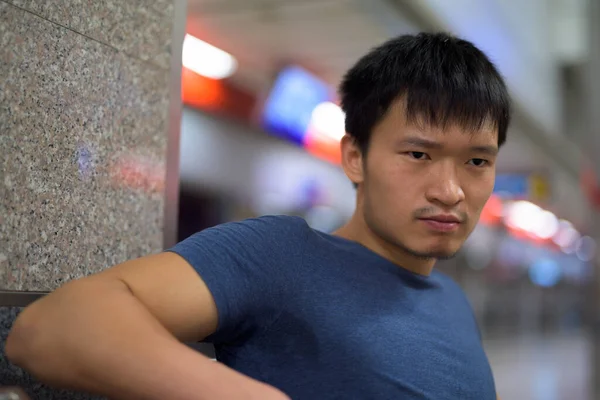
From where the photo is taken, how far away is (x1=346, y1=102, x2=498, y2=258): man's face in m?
1.23

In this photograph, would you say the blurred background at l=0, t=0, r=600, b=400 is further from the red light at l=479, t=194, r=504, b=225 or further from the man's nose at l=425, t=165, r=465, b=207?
the man's nose at l=425, t=165, r=465, b=207

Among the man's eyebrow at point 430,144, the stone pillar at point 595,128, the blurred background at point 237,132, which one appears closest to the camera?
the blurred background at point 237,132

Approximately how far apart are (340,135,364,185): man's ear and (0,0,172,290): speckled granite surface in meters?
0.39

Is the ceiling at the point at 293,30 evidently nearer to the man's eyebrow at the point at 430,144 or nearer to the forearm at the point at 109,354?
the man's eyebrow at the point at 430,144

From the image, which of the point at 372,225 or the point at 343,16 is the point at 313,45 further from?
the point at 372,225

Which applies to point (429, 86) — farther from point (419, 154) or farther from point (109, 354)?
point (109, 354)

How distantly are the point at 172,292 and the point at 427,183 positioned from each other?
0.57 metres

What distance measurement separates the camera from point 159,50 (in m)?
1.41

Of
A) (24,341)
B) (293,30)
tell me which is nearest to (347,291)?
(24,341)

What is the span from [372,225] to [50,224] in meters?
0.60

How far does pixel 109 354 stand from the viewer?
30.0 inches

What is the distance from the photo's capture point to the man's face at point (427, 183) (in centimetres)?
123

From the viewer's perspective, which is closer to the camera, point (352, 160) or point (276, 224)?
point (276, 224)

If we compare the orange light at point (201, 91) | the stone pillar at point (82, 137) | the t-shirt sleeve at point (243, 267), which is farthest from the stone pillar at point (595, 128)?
the t-shirt sleeve at point (243, 267)
